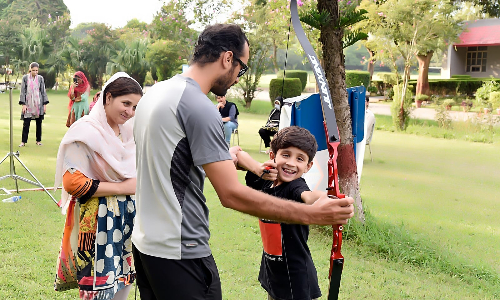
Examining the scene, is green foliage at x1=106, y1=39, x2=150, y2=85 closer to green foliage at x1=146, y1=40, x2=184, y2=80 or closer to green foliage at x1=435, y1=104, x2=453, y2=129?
green foliage at x1=146, y1=40, x2=184, y2=80

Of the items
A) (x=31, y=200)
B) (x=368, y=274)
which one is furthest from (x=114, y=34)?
(x=368, y=274)

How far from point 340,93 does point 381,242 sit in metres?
1.68

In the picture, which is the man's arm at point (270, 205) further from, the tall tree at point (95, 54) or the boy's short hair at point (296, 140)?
the tall tree at point (95, 54)

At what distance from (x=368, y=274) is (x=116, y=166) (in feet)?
9.73

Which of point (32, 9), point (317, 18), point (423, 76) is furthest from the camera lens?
point (32, 9)

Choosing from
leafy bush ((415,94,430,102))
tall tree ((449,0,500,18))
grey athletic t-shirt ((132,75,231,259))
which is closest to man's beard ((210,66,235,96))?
grey athletic t-shirt ((132,75,231,259))

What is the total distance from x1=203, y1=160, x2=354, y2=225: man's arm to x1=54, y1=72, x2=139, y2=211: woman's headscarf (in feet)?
3.56

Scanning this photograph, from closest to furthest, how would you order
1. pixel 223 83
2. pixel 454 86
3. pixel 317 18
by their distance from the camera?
pixel 223 83
pixel 317 18
pixel 454 86

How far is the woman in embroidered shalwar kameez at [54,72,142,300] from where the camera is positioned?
105 inches

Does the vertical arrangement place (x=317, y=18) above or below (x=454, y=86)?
below

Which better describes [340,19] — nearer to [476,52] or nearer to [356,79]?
[356,79]

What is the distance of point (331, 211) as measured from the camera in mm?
1808

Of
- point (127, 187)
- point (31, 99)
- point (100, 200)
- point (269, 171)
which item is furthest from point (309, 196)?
point (31, 99)

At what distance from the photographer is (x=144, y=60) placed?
3403 centimetres
